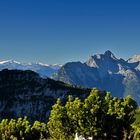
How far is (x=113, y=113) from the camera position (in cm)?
6272

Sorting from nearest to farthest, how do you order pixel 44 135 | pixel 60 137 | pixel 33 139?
pixel 60 137 < pixel 33 139 < pixel 44 135

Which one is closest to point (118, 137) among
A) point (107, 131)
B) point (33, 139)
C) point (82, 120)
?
point (107, 131)

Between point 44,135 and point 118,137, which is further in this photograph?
point 44,135

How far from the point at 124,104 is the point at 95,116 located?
4514 millimetres

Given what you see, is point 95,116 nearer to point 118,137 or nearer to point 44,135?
point 118,137

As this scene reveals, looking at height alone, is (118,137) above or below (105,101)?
below

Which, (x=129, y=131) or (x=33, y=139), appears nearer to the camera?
(x=129, y=131)

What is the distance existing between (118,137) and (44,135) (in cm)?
1962

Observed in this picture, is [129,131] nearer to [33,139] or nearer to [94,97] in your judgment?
[94,97]

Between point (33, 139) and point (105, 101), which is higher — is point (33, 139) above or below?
below

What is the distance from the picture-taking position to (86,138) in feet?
202

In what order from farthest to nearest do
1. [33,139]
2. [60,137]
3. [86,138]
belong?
[33,139] < [60,137] < [86,138]

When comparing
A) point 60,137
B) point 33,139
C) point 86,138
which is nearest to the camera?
point 86,138

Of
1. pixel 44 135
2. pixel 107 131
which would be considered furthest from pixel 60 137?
pixel 44 135
